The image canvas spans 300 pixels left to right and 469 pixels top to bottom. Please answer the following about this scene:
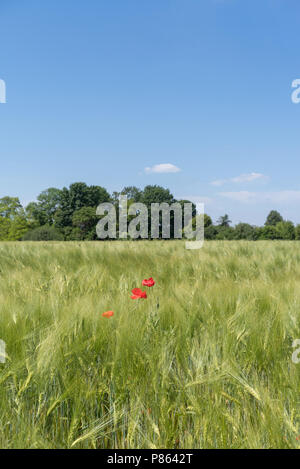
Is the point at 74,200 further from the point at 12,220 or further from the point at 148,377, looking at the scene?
the point at 148,377

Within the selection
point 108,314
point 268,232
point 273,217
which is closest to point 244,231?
point 268,232

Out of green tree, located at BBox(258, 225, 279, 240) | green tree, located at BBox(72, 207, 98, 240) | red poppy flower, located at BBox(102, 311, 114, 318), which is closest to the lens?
red poppy flower, located at BBox(102, 311, 114, 318)

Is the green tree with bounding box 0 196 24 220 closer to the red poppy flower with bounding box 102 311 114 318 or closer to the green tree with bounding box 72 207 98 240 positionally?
the green tree with bounding box 72 207 98 240

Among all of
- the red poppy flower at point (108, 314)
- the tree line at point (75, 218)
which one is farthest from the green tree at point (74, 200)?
the red poppy flower at point (108, 314)

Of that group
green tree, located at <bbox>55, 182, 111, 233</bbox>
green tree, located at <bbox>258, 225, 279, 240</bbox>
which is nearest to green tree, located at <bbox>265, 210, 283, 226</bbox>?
green tree, located at <bbox>258, 225, 279, 240</bbox>

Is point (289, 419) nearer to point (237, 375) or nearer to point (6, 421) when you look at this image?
point (237, 375)

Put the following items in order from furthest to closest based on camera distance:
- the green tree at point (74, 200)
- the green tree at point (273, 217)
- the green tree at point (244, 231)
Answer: the green tree at point (273, 217), the green tree at point (244, 231), the green tree at point (74, 200)

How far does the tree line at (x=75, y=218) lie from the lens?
37188mm

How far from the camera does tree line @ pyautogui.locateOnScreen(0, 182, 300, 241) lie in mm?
37188

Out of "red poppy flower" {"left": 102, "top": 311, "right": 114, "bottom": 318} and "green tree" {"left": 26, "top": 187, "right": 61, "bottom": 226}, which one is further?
"green tree" {"left": 26, "top": 187, "right": 61, "bottom": 226}

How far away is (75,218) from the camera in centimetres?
3541

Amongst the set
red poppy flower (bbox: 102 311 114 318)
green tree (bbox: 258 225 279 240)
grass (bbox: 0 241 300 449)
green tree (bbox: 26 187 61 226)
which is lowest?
grass (bbox: 0 241 300 449)

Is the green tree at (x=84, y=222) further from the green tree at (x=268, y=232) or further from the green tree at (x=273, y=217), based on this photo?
the green tree at (x=273, y=217)

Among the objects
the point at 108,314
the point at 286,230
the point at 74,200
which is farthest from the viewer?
the point at 286,230
